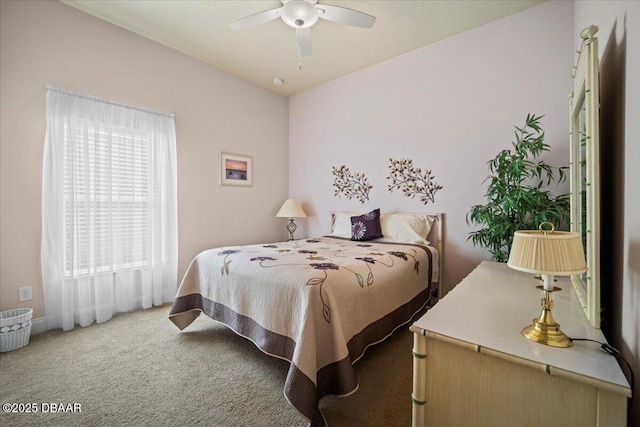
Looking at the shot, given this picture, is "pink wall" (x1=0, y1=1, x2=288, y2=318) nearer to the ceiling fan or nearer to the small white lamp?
the small white lamp

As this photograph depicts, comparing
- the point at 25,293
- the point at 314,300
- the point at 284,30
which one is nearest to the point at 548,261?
the point at 314,300

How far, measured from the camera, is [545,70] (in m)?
2.44

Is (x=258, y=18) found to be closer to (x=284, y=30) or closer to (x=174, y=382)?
(x=284, y=30)

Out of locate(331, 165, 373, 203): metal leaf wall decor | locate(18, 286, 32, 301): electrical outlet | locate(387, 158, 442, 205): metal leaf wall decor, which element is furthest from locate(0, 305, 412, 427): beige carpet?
locate(331, 165, 373, 203): metal leaf wall decor

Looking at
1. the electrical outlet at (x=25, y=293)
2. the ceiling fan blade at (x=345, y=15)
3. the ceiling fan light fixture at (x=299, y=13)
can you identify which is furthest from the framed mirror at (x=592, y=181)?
the electrical outlet at (x=25, y=293)

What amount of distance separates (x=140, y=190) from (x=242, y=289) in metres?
1.86

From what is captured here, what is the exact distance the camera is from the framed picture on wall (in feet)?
12.0

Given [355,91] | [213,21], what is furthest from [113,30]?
[355,91]

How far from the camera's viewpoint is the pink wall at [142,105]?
2.21 m

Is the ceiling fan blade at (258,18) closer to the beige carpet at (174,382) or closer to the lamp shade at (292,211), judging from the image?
the lamp shade at (292,211)

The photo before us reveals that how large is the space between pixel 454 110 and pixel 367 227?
1.56 m

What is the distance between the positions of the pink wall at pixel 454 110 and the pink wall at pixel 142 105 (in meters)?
0.91

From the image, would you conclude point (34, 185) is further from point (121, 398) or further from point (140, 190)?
point (121, 398)

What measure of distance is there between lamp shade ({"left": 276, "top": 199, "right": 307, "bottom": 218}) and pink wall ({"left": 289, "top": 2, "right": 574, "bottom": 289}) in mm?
324
